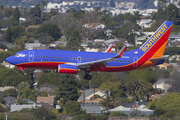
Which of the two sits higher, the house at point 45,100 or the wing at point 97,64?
the wing at point 97,64

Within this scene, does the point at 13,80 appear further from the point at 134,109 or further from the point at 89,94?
the point at 134,109

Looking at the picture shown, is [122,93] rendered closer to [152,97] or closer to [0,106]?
[152,97]

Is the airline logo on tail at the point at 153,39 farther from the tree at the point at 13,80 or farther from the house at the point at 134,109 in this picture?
the tree at the point at 13,80

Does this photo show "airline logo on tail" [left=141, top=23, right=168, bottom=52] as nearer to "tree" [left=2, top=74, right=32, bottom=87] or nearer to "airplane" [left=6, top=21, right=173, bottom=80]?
"airplane" [left=6, top=21, right=173, bottom=80]

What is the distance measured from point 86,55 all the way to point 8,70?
87.7 meters

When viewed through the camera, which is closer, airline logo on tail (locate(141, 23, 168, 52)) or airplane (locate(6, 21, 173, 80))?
airplane (locate(6, 21, 173, 80))

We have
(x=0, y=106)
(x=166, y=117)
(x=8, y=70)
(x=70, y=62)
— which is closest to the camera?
(x=70, y=62)

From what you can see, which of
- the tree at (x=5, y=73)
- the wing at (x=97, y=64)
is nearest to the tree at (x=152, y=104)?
the tree at (x=5, y=73)

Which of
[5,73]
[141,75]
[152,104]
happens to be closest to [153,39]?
[141,75]

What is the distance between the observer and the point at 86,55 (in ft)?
171

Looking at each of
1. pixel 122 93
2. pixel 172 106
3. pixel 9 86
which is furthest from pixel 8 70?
pixel 172 106

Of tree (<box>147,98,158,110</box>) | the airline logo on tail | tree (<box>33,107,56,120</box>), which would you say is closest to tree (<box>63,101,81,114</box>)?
tree (<box>33,107,56,120</box>)

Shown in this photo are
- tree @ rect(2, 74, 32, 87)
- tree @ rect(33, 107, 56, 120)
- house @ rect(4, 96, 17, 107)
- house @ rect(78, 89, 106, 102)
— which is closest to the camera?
tree @ rect(33, 107, 56, 120)

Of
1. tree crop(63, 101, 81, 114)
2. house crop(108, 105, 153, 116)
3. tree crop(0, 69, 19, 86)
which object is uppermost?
tree crop(0, 69, 19, 86)
